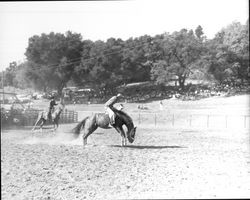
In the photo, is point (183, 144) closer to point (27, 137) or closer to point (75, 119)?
point (75, 119)

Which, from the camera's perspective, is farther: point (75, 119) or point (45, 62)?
point (75, 119)

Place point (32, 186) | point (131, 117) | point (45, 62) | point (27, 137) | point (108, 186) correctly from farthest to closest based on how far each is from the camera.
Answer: point (131, 117)
point (27, 137)
point (45, 62)
point (108, 186)
point (32, 186)

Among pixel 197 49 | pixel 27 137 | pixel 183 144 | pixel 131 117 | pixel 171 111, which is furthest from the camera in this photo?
pixel 197 49

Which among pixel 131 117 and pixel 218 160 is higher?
pixel 131 117

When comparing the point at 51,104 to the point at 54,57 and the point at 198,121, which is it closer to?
the point at 54,57

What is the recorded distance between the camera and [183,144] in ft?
18.5

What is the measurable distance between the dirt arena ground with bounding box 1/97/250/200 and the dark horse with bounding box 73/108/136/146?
13cm

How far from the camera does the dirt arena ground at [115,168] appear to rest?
3.67 metres

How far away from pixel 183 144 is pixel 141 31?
77.6 inches

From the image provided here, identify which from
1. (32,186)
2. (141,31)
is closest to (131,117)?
(141,31)

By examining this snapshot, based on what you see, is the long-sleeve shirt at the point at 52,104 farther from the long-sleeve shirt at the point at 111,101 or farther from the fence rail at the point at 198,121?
the fence rail at the point at 198,121

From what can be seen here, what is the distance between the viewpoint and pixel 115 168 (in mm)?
4168

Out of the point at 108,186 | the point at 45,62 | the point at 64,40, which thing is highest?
the point at 64,40

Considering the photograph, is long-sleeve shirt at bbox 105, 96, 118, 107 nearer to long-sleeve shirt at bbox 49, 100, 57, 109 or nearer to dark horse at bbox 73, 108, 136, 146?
dark horse at bbox 73, 108, 136, 146
